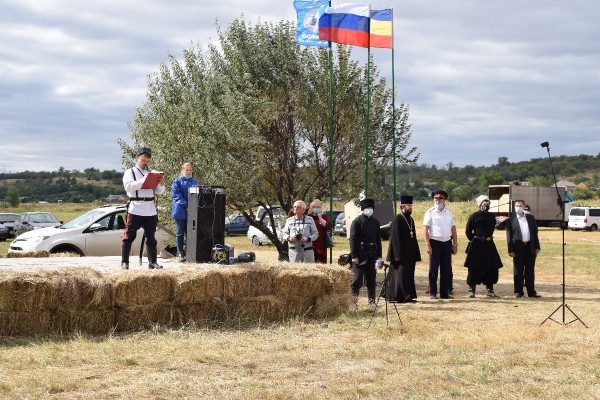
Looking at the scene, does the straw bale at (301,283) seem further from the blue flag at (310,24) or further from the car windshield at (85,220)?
the car windshield at (85,220)

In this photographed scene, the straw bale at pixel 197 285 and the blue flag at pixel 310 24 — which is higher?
the blue flag at pixel 310 24

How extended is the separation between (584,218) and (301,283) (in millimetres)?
44167

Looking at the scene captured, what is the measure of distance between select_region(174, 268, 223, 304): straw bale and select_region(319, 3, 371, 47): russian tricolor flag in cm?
810

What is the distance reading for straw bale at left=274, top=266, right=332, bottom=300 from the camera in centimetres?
1167

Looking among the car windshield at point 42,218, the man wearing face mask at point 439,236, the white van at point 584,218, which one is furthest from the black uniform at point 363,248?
the white van at point 584,218

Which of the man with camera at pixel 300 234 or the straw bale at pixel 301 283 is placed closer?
the straw bale at pixel 301 283

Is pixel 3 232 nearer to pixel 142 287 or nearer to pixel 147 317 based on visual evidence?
pixel 147 317

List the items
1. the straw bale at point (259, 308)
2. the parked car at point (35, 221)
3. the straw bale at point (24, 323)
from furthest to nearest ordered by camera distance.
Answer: the parked car at point (35, 221) → the straw bale at point (259, 308) → the straw bale at point (24, 323)

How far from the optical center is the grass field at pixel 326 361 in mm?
7250

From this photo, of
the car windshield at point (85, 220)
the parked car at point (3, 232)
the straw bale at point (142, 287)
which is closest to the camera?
the straw bale at point (142, 287)

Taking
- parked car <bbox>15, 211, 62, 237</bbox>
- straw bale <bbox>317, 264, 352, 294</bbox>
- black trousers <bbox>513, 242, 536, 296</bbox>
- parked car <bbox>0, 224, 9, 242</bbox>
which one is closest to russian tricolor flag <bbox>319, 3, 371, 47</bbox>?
black trousers <bbox>513, 242, 536, 296</bbox>

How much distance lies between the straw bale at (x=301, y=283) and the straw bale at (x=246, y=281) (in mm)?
146

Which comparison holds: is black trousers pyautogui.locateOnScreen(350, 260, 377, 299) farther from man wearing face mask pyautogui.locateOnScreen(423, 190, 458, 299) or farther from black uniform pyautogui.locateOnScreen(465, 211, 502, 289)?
black uniform pyautogui.locateOnScreen(465, 211, 502, 289)

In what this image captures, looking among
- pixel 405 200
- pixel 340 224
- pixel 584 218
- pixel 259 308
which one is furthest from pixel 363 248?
pixel 584 218
